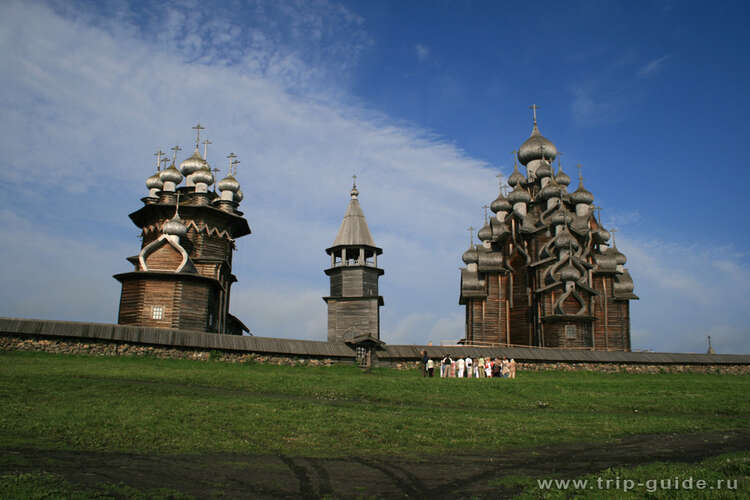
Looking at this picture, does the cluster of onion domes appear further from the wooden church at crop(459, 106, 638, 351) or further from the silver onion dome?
the wooden church at crop(459, 106, 638, 351)

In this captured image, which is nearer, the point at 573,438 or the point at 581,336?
the point at 573,438

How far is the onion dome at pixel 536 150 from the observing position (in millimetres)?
48812

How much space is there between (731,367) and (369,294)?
19913 millimetres

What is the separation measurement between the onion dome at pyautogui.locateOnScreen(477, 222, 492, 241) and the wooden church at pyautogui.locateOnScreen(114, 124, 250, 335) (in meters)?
18.2

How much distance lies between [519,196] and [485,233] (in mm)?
4216

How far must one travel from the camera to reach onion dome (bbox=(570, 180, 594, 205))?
1790 inches

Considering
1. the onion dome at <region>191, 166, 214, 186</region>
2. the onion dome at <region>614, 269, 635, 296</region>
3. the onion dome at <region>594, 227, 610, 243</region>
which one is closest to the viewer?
the onion dome at <region>191, 166, 214, 186</region>

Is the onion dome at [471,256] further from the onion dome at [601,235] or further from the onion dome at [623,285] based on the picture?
the onion dome at [623,285]

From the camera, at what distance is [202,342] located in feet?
84.6

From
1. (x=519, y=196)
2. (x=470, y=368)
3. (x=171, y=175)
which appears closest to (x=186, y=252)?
(x=171, y=175)

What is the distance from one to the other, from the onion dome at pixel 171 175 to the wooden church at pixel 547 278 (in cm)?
2058

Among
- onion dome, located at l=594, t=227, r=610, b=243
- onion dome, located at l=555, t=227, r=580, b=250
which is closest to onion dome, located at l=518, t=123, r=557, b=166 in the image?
onion dome, located at l=594, t=227, r=610, b=243

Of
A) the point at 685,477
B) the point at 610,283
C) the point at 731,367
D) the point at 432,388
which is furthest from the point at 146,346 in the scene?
the point at 610,283

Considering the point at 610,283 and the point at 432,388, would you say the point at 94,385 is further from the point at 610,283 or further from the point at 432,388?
the point at 610,283
